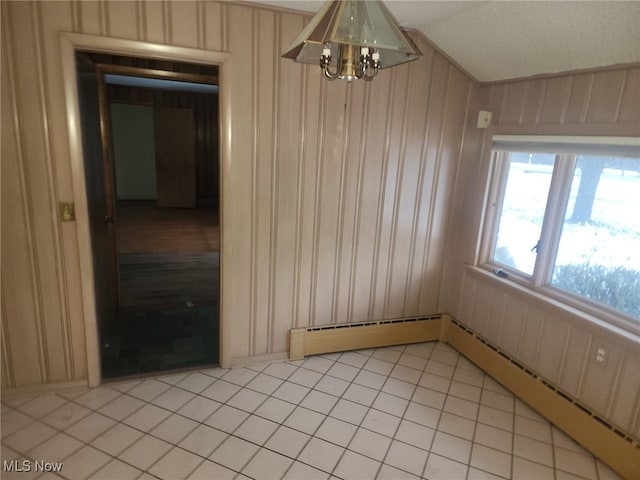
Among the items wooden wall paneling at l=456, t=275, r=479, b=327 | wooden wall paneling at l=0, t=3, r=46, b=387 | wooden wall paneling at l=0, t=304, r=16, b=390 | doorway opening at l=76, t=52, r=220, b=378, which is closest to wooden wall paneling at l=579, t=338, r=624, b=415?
wooden wall paneling at l=456, t=275, r=479, b=327

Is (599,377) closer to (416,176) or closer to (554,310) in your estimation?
(554,310)

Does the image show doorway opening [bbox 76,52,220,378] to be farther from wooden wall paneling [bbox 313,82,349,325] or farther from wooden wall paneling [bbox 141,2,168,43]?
wooden wall paneling [bbox 313,82,349,325]

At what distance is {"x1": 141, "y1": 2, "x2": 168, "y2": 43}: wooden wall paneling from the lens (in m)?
2.19

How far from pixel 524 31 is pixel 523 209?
3.85 ft

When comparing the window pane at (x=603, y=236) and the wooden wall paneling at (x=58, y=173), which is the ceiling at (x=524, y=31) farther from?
the wooden wall paneling at (x=58, y=173)

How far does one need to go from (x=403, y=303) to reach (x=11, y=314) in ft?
8.78

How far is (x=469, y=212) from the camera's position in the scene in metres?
3.13

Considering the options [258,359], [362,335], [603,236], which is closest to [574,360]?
[603,236]

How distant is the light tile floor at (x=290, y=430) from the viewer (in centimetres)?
198

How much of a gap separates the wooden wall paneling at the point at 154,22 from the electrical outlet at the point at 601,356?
3.00m

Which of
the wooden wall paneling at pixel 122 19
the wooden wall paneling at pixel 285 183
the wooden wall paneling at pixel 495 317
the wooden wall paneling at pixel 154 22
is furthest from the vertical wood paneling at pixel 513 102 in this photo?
the wooden wall paneling at pixel 122 19

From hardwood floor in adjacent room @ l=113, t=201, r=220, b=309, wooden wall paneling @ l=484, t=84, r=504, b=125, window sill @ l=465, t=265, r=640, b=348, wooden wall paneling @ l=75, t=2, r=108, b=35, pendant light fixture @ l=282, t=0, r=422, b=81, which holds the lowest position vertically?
hardwood floor in adjacent room @ l=113, t=201, r=220, b=309

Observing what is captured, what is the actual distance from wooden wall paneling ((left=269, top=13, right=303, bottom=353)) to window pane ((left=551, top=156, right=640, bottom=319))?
1770 millimetres

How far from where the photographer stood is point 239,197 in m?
2.59
